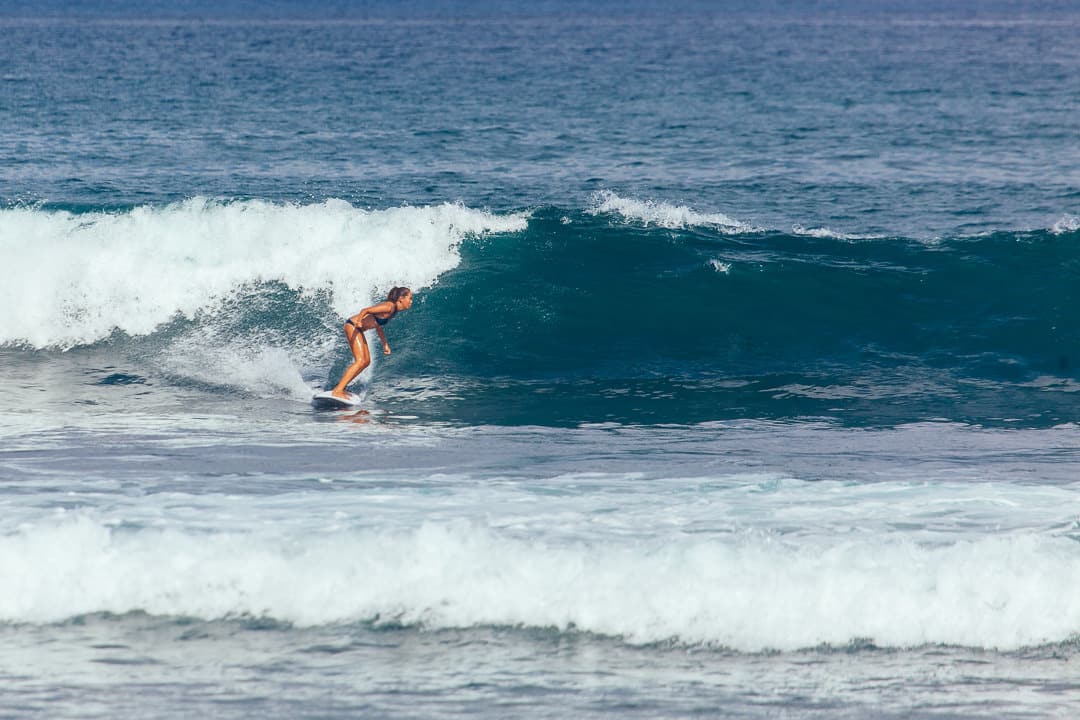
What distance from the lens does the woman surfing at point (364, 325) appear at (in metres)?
12.1

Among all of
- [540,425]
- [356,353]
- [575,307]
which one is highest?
[575,307]

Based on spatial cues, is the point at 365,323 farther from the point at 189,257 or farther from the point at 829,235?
the point at 829,235

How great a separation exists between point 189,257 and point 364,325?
4.81 metres

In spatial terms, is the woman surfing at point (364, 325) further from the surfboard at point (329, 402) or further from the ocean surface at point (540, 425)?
the ocean surface at point (540, 425)

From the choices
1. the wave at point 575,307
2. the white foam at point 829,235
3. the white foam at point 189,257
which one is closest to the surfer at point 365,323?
the wave at point 575,307

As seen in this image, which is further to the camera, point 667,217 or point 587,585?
point 667,217

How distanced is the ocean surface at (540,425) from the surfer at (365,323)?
0.54m

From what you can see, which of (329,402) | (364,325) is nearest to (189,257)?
(364,325)

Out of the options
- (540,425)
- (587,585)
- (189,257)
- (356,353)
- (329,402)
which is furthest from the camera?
(189,257)

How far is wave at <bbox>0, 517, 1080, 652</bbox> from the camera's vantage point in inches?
274

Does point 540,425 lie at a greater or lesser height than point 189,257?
lesser

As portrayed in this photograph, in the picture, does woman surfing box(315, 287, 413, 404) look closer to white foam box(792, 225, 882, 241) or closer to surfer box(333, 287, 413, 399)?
surfer box(333, 287, 413, 399)

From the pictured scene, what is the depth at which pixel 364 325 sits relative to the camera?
40.5 ft

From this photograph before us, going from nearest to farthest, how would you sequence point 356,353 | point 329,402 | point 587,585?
point 587,585, point 329,402, point 356,353
